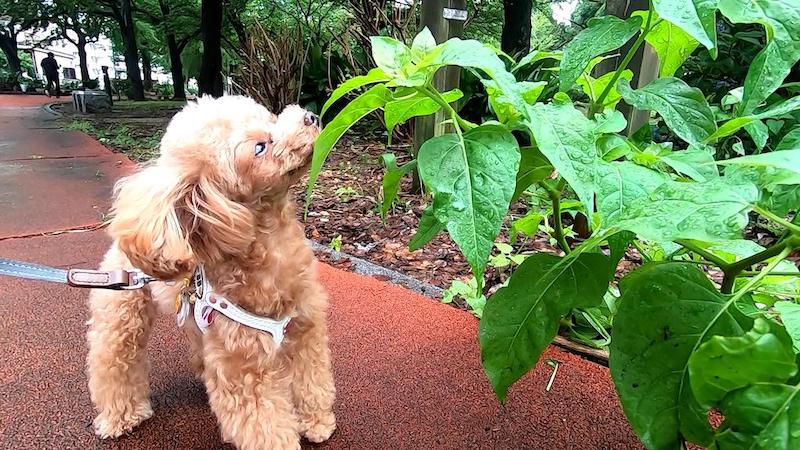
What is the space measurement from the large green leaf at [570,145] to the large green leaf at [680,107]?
21 centimetres

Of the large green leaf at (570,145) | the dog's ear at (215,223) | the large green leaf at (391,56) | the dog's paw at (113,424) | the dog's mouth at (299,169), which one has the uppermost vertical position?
the large green leaf at (391,56)

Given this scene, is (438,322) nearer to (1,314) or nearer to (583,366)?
(583,366)

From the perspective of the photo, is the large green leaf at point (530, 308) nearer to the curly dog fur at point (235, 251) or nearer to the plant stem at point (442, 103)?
the plant stem at point (442, 103)

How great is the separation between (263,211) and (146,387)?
3.08 feet

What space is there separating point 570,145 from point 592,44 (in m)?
0.26

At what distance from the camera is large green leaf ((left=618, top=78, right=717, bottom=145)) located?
0.95 m

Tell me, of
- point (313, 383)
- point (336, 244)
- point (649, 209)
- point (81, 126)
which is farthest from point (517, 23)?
point (649, 209)

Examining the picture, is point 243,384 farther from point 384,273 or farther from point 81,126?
point 81,126

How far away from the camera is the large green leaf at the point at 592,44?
3.03 feet

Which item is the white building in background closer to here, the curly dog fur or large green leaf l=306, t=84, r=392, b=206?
the curly dog fur

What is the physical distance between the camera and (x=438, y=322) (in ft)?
8.71


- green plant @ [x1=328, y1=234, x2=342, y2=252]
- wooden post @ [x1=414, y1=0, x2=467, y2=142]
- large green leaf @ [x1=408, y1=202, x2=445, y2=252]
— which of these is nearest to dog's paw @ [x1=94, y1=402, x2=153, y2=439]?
large green leaf @ [x1=408, y1=202, x2=445, y2=252]

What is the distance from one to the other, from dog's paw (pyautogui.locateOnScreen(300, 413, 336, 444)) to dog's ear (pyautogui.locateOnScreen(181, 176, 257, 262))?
729 mm

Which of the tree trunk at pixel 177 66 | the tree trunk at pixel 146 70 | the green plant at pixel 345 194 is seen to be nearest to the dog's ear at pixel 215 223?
the green plant at pixel 345 194
